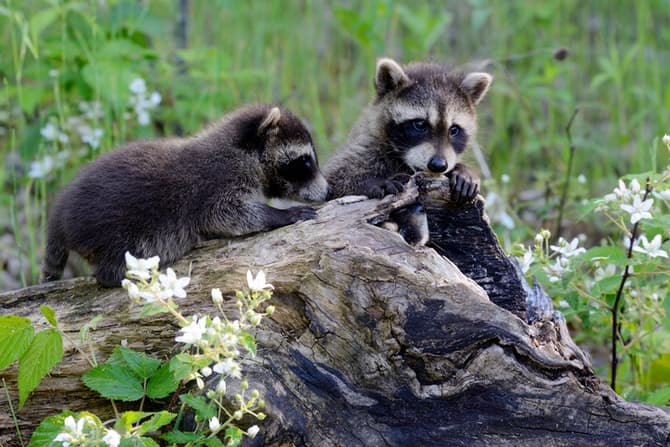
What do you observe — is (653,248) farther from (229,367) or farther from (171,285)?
(171,285)

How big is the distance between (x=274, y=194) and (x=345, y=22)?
285cm

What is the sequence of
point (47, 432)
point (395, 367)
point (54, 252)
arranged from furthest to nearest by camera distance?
point (54, 252) → point (395, 367) → point (47, 432)

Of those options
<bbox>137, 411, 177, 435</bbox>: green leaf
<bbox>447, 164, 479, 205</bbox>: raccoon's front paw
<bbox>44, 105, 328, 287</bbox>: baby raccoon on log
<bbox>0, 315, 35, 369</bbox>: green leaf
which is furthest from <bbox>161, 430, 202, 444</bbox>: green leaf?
<bbox>447, 164, 479, 205</bbox>: raccoon's front paw

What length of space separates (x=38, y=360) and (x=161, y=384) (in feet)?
1.50

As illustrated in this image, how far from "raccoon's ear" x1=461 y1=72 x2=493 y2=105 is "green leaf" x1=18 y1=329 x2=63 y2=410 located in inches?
113

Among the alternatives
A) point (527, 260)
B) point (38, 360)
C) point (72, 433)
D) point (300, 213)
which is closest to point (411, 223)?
point (300, 213)

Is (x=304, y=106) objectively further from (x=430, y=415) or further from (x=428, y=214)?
(x=430, y=415)

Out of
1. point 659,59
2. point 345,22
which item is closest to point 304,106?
point 345,22

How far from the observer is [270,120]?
14.0 feet

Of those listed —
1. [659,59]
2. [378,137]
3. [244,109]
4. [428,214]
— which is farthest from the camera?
[659,59]

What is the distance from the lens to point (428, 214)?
390 cm

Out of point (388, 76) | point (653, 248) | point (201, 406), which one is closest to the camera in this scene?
point (201, 406)

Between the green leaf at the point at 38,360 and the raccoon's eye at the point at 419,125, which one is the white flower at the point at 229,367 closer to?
the green leaf at the point at 38,360

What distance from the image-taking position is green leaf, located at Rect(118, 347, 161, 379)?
3.10 m
